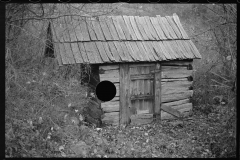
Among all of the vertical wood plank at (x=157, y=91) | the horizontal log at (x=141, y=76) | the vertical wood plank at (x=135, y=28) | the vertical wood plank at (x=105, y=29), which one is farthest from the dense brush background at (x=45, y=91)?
the vertical wood plank at (x=157, y=91)

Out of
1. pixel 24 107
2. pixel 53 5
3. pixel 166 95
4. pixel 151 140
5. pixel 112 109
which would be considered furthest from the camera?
pixel 166 95

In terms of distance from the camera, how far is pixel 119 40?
735cm

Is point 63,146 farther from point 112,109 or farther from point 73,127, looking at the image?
point 112,109

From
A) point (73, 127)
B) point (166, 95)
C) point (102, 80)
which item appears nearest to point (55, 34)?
point (102, 80)

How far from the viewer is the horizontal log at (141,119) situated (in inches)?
298

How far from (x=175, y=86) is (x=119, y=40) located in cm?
209

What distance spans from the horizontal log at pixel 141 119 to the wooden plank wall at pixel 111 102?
44 cm

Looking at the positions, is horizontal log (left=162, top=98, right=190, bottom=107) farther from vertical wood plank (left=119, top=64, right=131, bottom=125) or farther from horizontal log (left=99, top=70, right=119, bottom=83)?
horizontal log (left=99, top=70, right=119, bottom=83)

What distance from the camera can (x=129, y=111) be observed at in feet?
24.7

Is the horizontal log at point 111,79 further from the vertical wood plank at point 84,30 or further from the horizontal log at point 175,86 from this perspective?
the horizontal log at point 175,86

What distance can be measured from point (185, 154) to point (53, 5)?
434 cm

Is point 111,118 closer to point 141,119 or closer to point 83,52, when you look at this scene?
point 141,119

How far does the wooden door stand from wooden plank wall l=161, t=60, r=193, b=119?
0.76 ft

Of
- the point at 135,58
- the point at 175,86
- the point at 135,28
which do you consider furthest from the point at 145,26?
the point at 175,86
